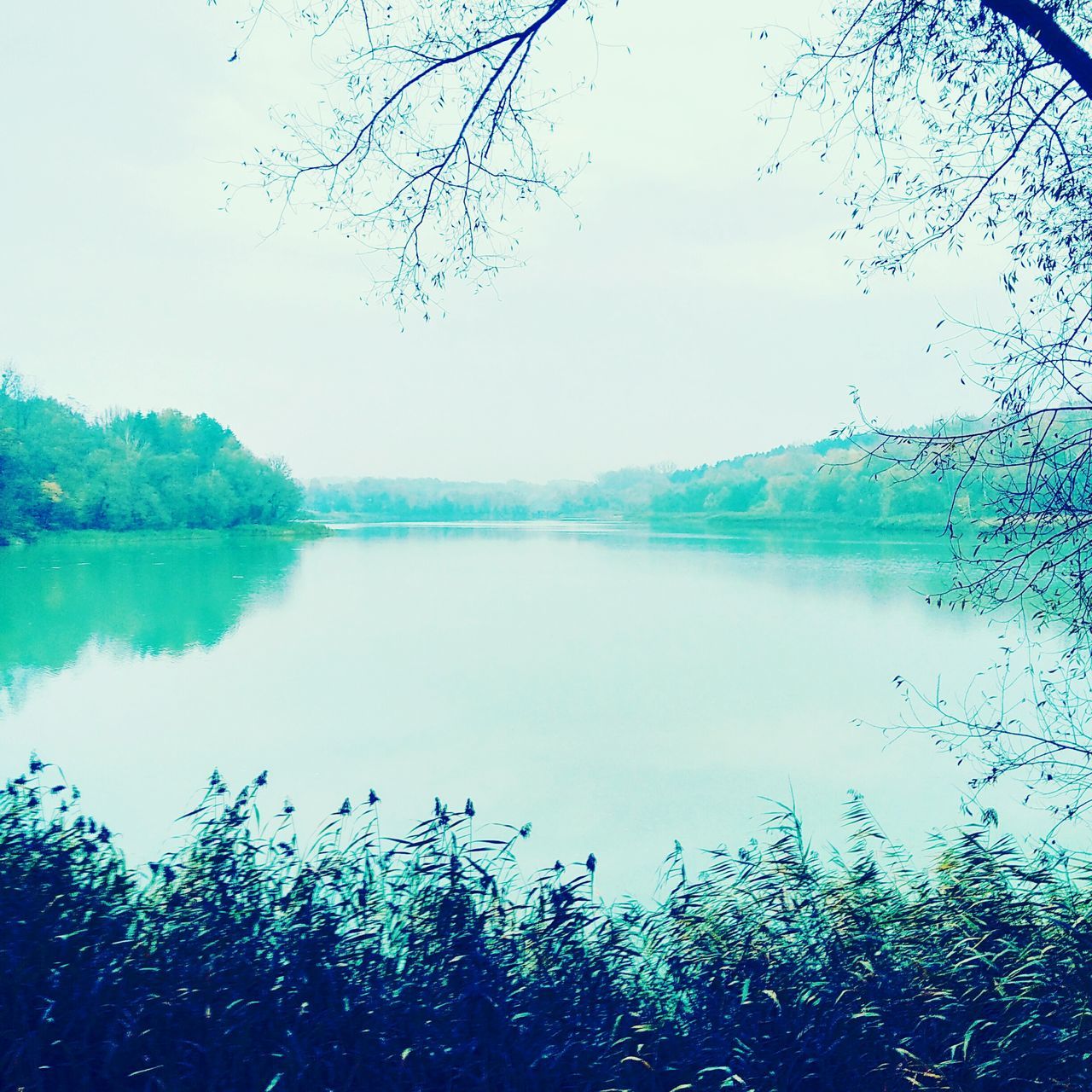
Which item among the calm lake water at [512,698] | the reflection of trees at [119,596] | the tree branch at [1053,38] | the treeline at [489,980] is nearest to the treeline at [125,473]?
the reflection of trees at [119,596]

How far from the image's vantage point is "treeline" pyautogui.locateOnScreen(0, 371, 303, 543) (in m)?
26.2

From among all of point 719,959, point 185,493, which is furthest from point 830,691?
point 185,493

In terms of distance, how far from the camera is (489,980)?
2834 mm

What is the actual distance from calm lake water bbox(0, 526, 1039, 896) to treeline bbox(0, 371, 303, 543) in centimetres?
326

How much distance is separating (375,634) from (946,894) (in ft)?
47.6

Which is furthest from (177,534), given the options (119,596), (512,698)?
(512,698)

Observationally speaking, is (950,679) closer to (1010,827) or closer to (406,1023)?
(1010,827)

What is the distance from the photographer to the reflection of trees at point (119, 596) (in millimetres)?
14961

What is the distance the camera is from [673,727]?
10.4 metres

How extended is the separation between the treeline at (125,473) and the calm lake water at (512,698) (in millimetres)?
3256

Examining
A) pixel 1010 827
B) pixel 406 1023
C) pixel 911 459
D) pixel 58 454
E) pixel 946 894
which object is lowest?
pixel 1010 827

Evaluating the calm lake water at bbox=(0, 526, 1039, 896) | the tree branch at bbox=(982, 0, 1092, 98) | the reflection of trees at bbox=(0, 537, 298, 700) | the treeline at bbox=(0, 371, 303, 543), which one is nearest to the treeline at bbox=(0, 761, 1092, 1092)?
the calm lake water at bbox=(0, 526, 1039, 896)

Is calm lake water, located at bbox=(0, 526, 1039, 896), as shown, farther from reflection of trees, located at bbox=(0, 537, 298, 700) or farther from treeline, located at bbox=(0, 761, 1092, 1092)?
treeline, located at bbox=(0, 761, 1092, 1092)

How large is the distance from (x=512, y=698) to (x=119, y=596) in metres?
13.8
